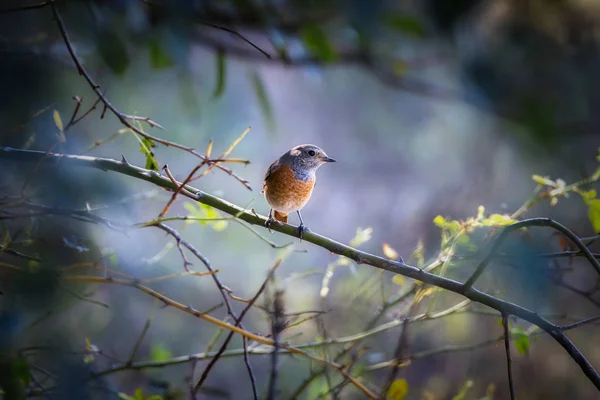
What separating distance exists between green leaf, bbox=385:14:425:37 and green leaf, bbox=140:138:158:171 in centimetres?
80

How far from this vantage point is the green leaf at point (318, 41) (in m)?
0.55

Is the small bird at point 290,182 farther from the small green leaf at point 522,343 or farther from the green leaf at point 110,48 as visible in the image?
the green leaf at point 110,48

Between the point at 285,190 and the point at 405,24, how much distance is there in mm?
1789

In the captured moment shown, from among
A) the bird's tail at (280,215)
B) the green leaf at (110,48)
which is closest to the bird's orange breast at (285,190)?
the bird's tail at (280,215)

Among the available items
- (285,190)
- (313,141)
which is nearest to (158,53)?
(285,190)

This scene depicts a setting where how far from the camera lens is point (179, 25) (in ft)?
1.50

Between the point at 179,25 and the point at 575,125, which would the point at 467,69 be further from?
the point at 179,25

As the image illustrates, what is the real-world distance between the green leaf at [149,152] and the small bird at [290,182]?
3.35ft

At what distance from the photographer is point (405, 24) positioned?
17.4 inches

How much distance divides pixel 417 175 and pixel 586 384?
1.99m

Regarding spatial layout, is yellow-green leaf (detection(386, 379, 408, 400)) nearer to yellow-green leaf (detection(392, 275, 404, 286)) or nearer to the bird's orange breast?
yellow-green leaf (detection(392, 275, 404, 286))

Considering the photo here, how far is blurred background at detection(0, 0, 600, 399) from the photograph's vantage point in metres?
0.51

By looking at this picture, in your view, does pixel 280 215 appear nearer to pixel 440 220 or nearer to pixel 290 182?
pixel 290 182

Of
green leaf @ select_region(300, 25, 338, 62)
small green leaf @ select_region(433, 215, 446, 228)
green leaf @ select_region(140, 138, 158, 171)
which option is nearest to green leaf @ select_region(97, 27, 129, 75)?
green leaf @ select_region(300, 25, 338, 62)
